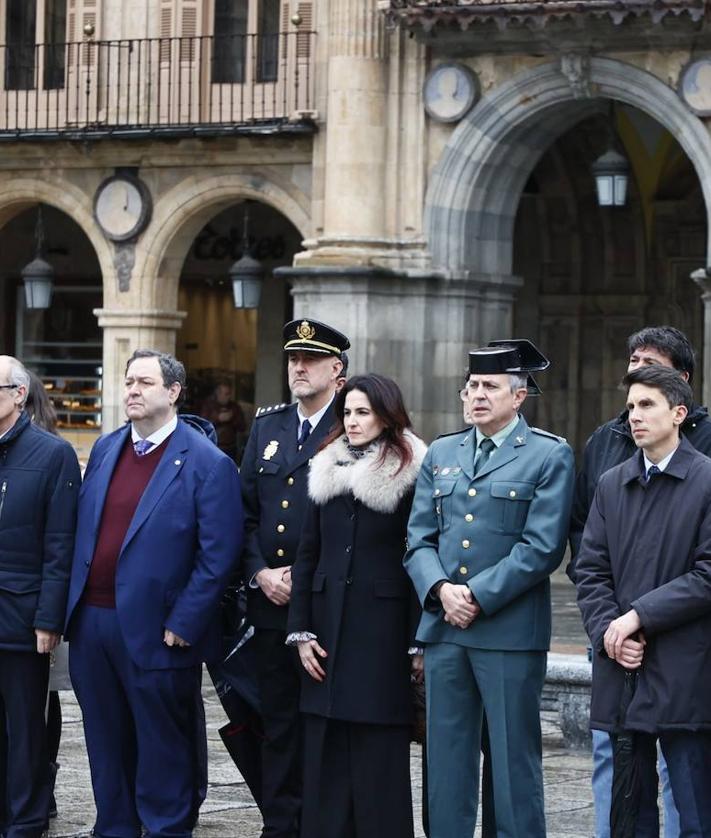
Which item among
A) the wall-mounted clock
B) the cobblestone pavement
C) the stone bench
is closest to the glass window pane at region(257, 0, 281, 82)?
the wall-mounted clock

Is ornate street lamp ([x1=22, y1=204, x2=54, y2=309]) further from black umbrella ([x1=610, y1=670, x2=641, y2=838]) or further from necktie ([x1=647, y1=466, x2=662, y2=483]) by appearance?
black umbrella ([x1=610, y1=670, x2=641, y2=838])

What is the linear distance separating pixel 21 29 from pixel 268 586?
57.5 ft

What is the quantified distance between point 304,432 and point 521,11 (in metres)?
12.4

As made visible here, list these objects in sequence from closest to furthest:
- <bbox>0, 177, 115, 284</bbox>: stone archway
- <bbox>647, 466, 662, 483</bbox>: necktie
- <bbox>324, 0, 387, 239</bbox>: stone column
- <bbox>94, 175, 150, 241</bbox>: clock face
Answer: <bbox>647, 466, 662, 483</bbox>: necktie < <bbox>324, 0, 387, 239</bbox>: stone column < <bbox>94, 175, 150, 241</bbox>: clock face < <bbox>0, 177, 115, 284</bbox>: stone archway

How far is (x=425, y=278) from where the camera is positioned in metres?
22.1

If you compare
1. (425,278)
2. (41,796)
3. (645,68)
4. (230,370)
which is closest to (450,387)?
(425,278)

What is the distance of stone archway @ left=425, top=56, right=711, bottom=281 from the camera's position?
21.2 meters

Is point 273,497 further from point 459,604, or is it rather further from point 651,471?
point 651,471

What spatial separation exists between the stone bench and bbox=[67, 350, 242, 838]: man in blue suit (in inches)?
124

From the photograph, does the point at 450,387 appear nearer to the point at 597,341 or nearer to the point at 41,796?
the point at 597,341

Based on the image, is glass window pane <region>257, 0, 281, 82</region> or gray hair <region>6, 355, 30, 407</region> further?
glass window pane <region>257, 0, 281, 82</region>

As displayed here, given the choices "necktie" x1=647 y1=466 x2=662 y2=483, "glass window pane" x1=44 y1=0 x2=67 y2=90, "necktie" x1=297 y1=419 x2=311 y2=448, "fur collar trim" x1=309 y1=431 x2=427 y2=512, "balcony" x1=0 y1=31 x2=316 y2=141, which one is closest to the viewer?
"necktie" x1=647 y1=466 x2=662 y2=483

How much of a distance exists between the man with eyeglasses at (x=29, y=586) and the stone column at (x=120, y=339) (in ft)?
49.7

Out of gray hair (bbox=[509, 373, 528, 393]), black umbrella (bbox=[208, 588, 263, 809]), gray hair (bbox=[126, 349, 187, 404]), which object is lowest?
black umbrella (bbox=[208, 588, 263, 809])
